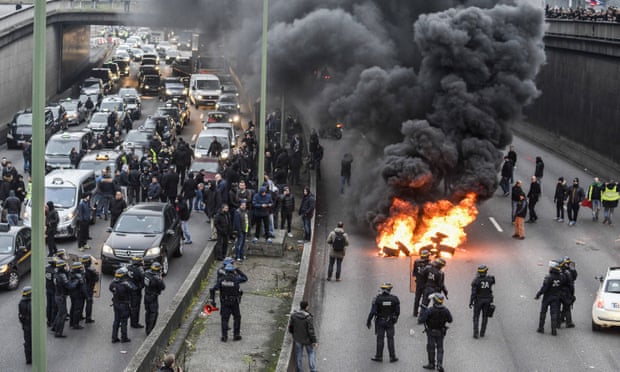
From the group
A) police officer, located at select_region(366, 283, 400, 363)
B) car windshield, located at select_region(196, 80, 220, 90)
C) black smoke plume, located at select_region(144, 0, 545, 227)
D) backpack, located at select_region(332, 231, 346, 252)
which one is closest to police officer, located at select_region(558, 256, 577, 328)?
police officer, located at select_region(366, 283, 400, 363)

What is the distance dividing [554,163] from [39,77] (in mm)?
31034

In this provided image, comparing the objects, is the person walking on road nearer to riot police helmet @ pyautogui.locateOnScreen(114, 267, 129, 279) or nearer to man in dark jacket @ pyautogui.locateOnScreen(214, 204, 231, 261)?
man in dark jacket @ pyautogui.locateOnScreen(214, 204, 231, 261)

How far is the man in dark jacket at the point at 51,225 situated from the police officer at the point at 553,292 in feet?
36.3

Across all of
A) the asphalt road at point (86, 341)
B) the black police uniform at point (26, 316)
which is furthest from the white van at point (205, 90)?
the black police uniform at point (26, 316)

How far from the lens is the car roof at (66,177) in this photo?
84.5 ft

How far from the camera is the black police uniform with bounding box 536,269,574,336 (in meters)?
17.8

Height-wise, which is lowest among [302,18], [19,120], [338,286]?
[338,286]

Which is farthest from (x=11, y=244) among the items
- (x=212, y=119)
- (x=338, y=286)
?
(x=212, y=119)

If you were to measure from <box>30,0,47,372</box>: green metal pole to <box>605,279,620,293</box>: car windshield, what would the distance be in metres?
10.3

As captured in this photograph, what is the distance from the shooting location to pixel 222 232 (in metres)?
22.0

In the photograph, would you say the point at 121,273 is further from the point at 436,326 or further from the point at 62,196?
the point at 62,196

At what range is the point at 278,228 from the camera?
26.1 metres

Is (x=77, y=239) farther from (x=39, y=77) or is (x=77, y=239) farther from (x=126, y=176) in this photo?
(x=39, y=77)

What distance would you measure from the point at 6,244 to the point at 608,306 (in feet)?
38.9
